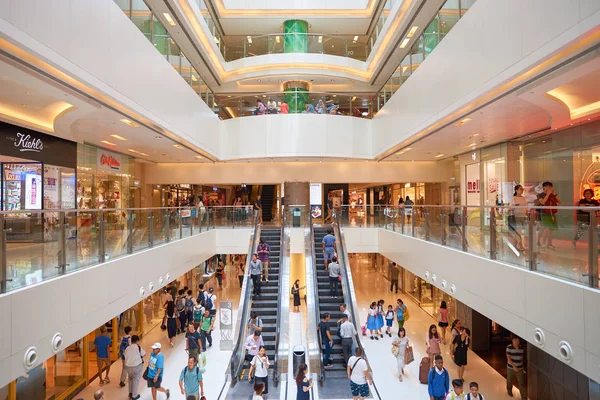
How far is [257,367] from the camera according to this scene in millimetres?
8562

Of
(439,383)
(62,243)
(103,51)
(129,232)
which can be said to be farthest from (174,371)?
(103,51)

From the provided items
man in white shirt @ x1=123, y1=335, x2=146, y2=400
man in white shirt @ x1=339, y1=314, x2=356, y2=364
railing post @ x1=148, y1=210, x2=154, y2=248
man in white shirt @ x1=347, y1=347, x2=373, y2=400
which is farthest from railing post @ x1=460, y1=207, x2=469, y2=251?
man in white shirt @ x1=123, y1=335, x2=146, y2=400

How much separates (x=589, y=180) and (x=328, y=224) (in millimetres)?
10104

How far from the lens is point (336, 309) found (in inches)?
472

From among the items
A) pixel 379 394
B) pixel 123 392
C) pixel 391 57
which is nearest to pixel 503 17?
pixel 379 394

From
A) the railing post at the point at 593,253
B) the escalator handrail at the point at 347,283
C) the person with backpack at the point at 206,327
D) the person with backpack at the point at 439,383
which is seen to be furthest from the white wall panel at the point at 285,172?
the railing post at the point at 593,253

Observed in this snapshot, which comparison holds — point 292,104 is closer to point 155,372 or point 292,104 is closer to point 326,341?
point 326,341

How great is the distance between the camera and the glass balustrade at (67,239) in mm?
4609

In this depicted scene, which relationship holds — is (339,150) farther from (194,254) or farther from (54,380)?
(54,380)

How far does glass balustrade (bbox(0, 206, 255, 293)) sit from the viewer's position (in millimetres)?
4609

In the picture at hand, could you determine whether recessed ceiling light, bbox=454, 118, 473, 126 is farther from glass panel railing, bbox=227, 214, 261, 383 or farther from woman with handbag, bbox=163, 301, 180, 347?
woman with handbag, bbox=163, 301, 180, 347

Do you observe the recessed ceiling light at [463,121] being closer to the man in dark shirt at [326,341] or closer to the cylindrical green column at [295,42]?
the man in dark shirt at [326,341]

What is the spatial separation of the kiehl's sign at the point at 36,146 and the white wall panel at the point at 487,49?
10.1 meters

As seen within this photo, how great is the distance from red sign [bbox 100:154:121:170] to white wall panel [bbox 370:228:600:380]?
11589mm
